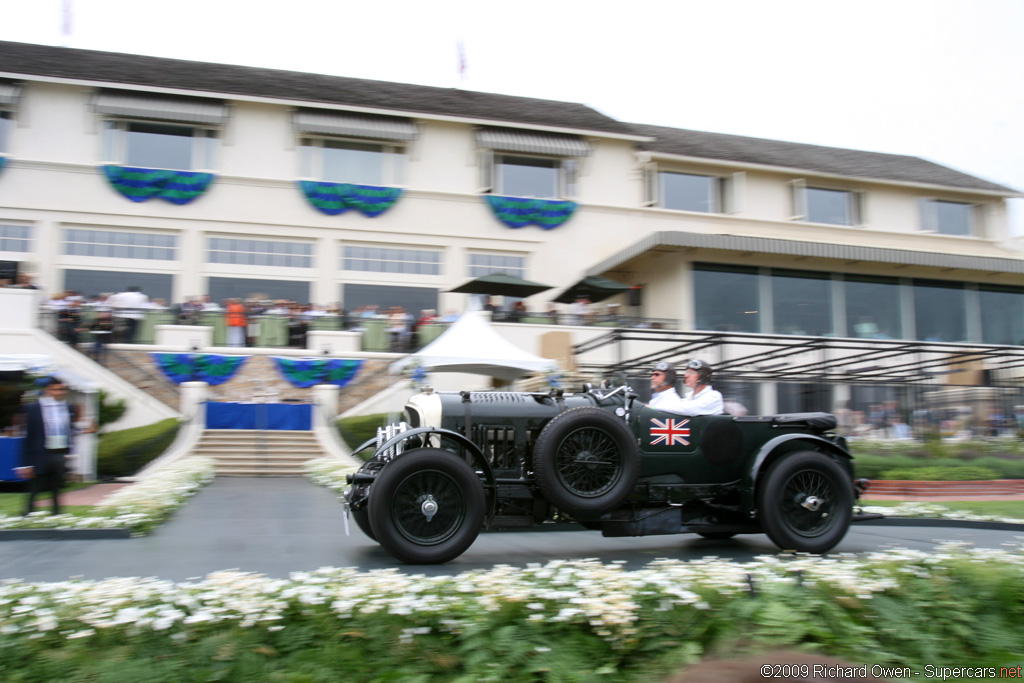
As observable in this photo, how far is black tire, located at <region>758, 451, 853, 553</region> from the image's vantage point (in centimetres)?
658

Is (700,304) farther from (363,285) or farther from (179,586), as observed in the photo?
(179,586)

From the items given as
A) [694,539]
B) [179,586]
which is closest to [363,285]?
[694,539]

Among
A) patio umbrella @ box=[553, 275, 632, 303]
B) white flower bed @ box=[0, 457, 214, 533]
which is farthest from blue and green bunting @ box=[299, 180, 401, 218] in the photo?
white flower bed @ box=[0, 457, 214, 533]

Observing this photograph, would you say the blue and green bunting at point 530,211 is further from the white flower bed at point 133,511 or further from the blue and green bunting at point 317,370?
the white flower bed at point 133,511

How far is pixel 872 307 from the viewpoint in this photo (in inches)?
1030

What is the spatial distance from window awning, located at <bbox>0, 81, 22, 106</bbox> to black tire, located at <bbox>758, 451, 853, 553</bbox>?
2372cm

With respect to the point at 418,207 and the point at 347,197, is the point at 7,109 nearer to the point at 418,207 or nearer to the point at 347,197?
the point at 347,197

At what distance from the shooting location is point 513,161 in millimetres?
26172

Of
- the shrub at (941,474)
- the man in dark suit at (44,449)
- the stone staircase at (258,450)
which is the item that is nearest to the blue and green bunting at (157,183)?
the stone staircase at (258,450)

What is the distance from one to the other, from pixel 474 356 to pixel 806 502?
9.64m

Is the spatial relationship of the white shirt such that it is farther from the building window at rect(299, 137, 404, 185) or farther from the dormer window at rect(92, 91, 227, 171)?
the dormer window at rect(92, 91, 227, 171)

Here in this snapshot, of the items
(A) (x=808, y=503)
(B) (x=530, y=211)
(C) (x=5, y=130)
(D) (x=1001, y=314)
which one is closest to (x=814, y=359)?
(B) (x=530, y=211)

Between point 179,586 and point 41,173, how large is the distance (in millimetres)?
22124

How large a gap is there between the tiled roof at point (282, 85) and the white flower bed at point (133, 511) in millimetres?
15743
